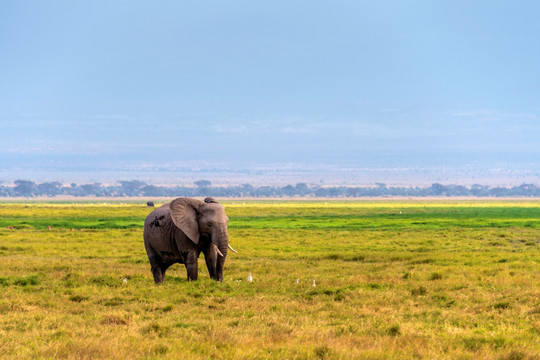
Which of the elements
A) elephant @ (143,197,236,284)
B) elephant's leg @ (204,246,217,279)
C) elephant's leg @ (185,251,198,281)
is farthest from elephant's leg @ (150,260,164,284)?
elephant's leg @ (204,246,217,279)

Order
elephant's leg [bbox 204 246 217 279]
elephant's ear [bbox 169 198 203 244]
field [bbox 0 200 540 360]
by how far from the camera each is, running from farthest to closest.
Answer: elephant's leg [bbox 204 246 217 279], elephant's ear [bbox 169 198 203 244], field [bbox 0 200 540 360]

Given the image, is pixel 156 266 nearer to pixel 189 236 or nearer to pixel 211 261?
pixel 211 261

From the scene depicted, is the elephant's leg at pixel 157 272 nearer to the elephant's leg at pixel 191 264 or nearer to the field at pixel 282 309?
the field at pixel 282 309

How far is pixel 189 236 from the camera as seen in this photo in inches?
758

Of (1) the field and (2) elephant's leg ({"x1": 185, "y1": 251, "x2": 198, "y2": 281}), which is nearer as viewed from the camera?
(1) the field

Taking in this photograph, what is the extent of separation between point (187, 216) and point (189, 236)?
0.79 metres

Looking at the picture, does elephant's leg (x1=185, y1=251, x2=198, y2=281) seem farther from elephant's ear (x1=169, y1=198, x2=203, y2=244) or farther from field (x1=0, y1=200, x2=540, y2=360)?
elephant's ear (x1=169, y1=198, x2=203, y2=244)

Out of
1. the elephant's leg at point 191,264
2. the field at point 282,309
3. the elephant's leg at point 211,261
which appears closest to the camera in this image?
the field at point 282,309

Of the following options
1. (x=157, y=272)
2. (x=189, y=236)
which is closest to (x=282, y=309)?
(x=189, y=236)

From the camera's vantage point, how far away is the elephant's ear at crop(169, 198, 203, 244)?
63.6ft

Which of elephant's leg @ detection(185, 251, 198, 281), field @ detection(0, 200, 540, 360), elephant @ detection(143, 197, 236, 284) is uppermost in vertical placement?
elephant @ detection(143, 197, 236, 284)

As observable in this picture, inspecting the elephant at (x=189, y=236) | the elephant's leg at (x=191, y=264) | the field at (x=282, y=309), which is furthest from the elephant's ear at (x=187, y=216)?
the field at (x=282, y=309)

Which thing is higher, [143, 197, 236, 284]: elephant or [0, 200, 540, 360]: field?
[143, 197, 236, 284]: elephant

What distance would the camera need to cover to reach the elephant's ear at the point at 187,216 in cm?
1939
